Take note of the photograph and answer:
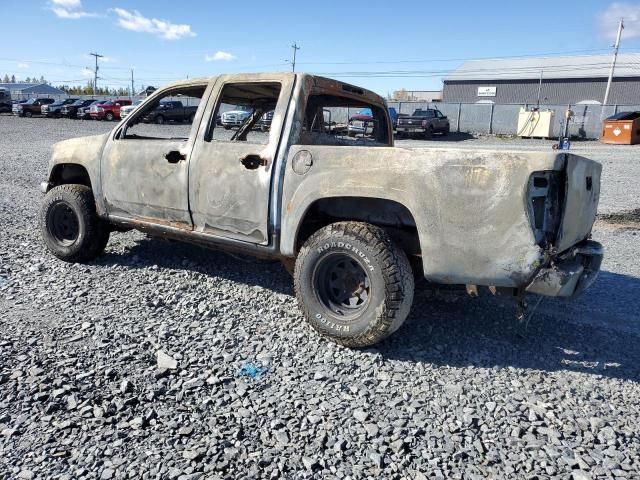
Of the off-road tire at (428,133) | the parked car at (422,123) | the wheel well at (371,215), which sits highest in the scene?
the parked car at (422,123)

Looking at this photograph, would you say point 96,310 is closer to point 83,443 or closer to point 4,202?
point 83,443

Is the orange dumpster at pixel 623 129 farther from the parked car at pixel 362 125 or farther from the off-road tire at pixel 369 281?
the off-road tire at pixel 369 281

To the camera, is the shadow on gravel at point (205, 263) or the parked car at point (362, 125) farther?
the parked car at point (362, 125)

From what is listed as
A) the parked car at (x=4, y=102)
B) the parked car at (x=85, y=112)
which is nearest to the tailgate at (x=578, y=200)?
the parked car at (x=85, y=112)

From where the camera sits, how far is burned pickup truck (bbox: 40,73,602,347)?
10.1 ft

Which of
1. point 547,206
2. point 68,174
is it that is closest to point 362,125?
point 547,206

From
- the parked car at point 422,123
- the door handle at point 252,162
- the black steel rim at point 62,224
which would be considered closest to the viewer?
the door handle at point 252,162

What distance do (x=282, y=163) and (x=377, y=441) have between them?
6.90 ft

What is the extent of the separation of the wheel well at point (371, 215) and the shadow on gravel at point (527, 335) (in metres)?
0.69

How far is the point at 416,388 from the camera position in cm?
313

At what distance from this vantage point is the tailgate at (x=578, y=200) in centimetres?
312

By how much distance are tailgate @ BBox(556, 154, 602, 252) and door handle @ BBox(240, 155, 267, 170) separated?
2120 mm

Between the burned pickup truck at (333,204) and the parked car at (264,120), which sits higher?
the parked car at (264,120)

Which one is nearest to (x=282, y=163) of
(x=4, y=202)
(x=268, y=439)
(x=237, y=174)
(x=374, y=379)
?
(x=237, y=174)
